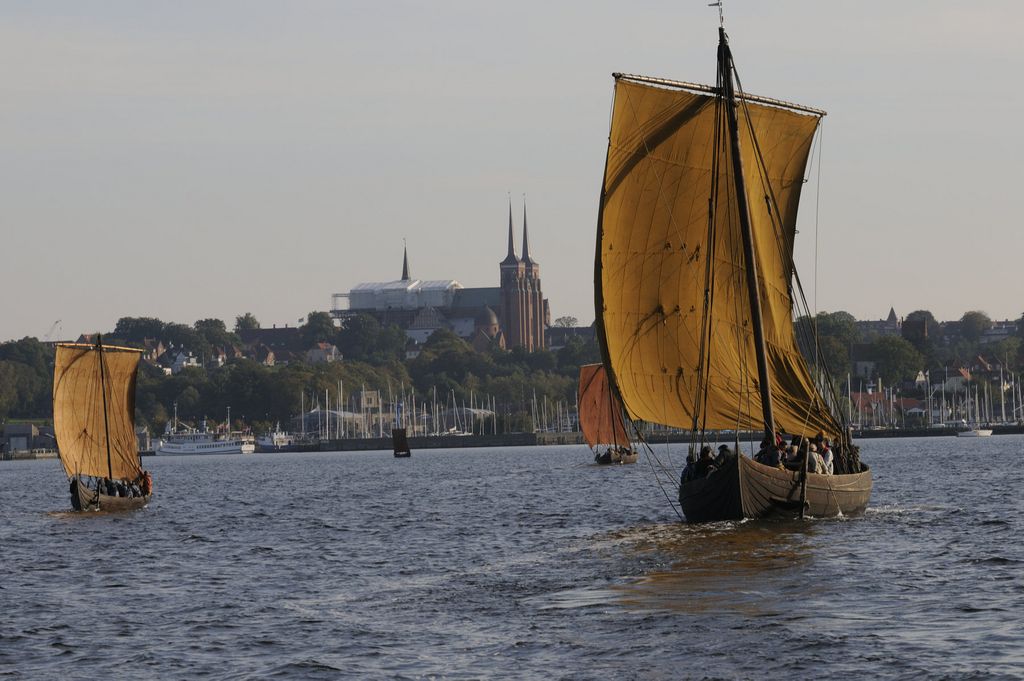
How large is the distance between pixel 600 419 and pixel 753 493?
86800 millimetres

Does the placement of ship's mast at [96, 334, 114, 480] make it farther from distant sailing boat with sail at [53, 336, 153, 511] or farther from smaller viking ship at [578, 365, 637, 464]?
smaller viking ship at [578, 365, 637, 464]

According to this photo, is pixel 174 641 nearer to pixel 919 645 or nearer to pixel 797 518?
pixel 919 645

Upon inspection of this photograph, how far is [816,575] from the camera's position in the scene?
38906 mm

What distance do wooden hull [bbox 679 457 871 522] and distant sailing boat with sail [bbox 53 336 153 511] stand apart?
3669 centimetres

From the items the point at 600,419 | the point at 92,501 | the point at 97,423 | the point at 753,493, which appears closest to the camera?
the point at 753,493

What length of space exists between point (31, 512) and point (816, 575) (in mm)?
55301

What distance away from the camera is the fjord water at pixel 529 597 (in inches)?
1179

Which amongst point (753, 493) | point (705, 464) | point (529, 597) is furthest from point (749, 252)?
point (529, 597)

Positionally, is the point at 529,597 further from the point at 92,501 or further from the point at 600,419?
the point at 600,419

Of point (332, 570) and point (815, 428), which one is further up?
point (815, 428)

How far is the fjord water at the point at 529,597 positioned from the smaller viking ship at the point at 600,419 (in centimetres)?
6176

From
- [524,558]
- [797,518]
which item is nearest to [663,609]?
[524,558]

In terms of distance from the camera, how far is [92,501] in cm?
8000

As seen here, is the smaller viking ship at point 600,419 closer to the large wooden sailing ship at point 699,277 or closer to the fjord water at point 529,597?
the fjord water at point 529,597
